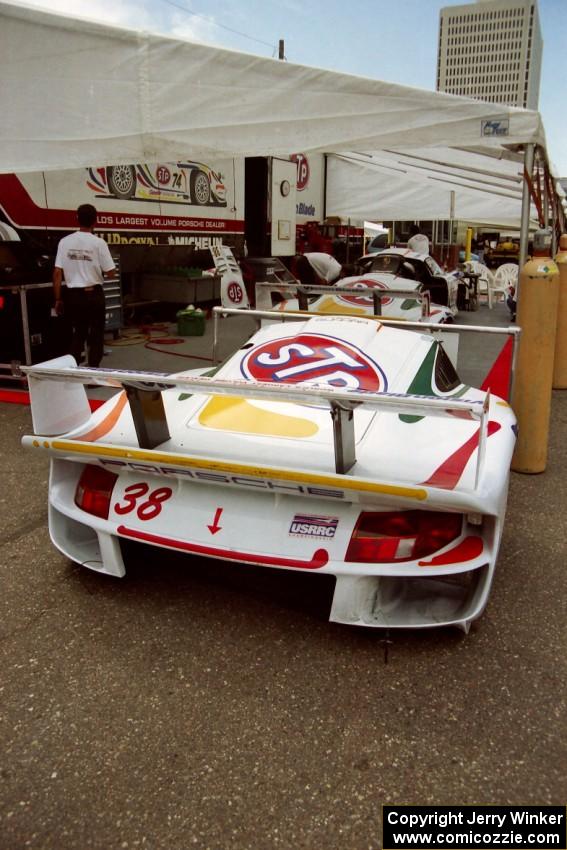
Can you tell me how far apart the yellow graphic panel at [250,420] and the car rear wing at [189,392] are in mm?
256

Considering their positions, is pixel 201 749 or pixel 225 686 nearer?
pixel 201 749

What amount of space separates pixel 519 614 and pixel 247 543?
1.25 meters

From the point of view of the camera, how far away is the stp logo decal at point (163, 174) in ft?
34.4

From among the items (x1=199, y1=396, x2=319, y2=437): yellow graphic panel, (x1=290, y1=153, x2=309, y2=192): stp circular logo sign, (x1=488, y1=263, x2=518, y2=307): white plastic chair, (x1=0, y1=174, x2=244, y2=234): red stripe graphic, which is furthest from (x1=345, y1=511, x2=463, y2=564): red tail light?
(x1=488, y1=263, x2=518, y2=307): white plastic chair

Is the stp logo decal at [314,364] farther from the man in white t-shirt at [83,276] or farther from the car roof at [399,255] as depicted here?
the car roof at [399,255]

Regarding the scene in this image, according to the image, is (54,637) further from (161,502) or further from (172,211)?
Result: (172,211)

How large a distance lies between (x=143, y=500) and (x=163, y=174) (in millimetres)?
8999

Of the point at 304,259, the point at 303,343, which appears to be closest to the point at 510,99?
the point at 304,259

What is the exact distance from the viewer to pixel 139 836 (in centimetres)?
180

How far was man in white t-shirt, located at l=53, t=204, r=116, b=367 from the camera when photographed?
6.57 meters

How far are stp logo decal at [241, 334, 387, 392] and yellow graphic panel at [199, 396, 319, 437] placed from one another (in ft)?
0.74

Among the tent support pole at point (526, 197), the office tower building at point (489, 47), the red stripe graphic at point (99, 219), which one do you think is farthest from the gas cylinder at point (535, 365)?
the office tower building at point (489, 47)

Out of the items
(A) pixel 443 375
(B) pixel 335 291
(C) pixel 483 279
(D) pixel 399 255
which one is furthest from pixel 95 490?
(C) pixel 483 279

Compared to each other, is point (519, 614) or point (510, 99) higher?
point (510, 99)
